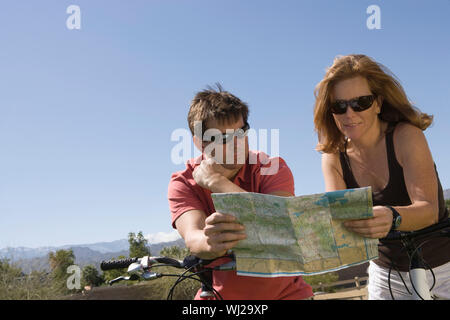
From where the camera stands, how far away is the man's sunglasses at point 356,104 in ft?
9.37

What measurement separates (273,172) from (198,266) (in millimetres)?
812

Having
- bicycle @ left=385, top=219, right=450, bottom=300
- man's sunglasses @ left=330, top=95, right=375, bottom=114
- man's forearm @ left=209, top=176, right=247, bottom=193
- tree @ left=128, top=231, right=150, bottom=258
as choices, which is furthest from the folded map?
tree @ left=128, top=231, right=150, bottom=258

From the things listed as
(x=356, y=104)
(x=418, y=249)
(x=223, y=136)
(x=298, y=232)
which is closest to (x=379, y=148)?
(x=356, y=104)

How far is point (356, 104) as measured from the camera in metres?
2.87

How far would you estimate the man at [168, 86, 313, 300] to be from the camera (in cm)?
234

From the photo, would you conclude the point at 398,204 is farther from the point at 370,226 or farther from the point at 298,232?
the point at 298,232

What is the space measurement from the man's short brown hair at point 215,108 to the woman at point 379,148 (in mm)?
707

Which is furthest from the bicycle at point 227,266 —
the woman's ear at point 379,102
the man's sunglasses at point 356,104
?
the woman's ear at point 379,102

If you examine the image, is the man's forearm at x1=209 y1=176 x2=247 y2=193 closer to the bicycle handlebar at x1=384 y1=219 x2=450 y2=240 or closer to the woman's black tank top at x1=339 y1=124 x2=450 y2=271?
the bicycle handlebar at x1=384 y1=219 x2=450 y2=240

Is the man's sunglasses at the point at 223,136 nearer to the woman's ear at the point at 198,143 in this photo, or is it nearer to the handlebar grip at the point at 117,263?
the woman's ear at the point at 198,143

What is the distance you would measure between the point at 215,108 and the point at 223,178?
0.57m

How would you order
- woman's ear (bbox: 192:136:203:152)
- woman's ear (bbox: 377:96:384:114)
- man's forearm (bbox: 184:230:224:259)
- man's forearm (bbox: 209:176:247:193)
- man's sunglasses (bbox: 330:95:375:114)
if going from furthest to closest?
woman's ear (bbox: 377:96:384:114) → man's sunglasses (bbox: 330:95:375:114) → woman's ear (bbox: 192:136:203:152) → man's forearm (bbox: 209:176:247:193) → man's forearm (bbox: 184:230:224:259)

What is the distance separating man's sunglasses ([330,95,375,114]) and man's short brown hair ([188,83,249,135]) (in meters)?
0.67
